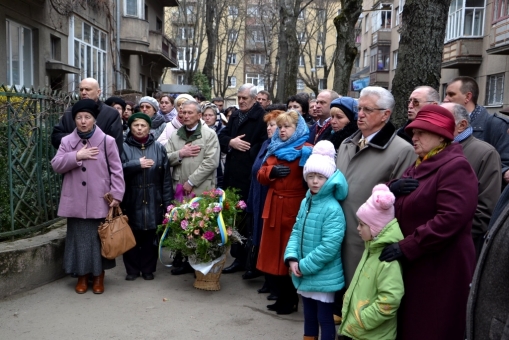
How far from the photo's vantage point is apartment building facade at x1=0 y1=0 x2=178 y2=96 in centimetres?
1348

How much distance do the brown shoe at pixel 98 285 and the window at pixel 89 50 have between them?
13105 millimetres

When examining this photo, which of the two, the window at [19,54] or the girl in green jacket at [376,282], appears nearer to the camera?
the girl in green jacket at [376,282]

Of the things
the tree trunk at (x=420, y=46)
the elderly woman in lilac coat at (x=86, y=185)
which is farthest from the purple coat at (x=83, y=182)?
the tree trunk at (x=420, y=46)

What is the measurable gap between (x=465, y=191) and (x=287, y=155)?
2.09 metres

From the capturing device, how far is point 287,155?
15.5 feet

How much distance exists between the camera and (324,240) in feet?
12.0

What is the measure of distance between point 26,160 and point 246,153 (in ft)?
8.16

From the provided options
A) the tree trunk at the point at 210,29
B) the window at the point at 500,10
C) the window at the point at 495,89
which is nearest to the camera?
the window at the point at 500,10

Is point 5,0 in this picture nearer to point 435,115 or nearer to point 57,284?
point 57,284

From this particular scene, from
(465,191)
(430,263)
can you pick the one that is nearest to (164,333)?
(430,263)

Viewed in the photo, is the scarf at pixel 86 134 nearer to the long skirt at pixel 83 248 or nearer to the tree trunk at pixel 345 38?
the long skirt at pixel 83 248

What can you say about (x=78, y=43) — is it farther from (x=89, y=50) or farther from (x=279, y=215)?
(x=279, y=215)

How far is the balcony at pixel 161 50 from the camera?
25609mm

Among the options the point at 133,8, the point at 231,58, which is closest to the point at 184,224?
the point at 133,8
